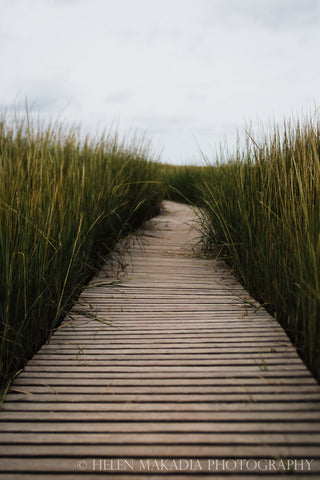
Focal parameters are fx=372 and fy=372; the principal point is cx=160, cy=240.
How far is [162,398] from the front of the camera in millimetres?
1330

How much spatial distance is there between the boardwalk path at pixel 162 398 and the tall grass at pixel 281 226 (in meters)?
0.13

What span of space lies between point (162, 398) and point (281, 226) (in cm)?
110

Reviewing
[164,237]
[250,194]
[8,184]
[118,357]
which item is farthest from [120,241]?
[118,357]

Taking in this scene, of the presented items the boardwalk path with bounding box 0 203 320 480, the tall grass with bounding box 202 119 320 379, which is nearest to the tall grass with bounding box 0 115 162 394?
the boardwalk path with bounding box 0 203 320 480

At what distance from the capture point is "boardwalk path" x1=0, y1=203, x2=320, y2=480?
1077 millimetres

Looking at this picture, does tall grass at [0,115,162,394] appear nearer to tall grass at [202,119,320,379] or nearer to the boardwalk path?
the boardwalk path

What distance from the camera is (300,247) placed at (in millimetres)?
1643

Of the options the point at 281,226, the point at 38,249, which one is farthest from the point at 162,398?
the point at 281,226

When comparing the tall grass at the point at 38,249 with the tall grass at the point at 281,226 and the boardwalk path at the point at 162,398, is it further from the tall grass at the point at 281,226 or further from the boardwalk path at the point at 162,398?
the tall grass at the point at 281,226

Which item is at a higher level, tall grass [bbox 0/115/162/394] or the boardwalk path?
tall grass [bbox 0/115/162/394]

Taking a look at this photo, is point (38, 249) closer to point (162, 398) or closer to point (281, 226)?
point (162, 398)

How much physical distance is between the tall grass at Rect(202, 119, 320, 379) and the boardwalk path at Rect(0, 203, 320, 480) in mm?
129

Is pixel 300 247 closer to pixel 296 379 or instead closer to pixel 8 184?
pixel 296 379

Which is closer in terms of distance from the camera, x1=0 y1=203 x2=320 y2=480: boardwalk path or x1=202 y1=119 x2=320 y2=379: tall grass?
x1=0 y1=203 x2=320 y2=480: boardwalk path
